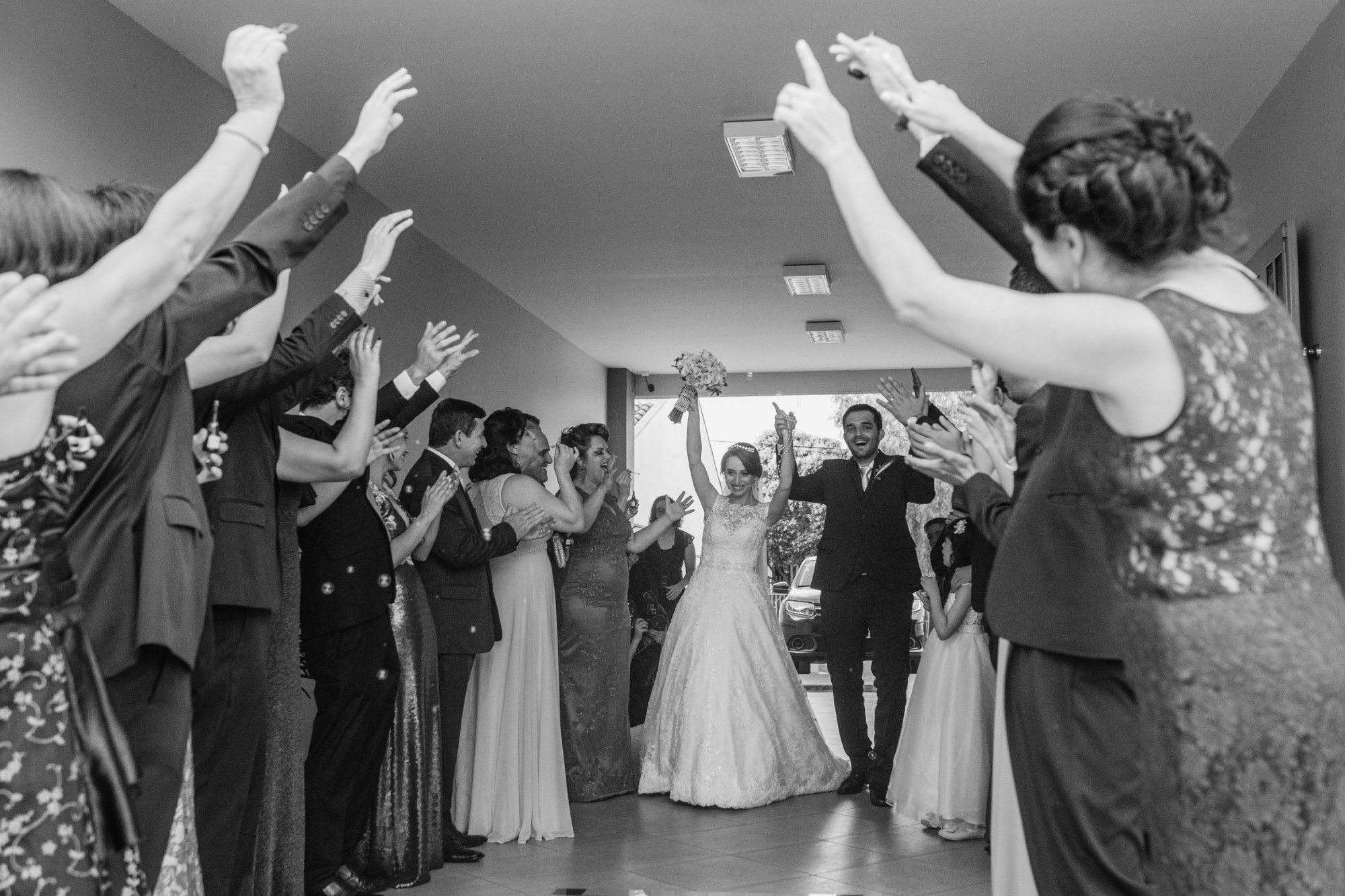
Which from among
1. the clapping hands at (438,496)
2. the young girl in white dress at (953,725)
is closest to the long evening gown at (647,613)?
the young girl in white dress at (953,725)

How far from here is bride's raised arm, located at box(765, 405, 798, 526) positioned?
237 inches

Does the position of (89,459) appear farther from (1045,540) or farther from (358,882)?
(358,882)

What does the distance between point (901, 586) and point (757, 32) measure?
9.44ft

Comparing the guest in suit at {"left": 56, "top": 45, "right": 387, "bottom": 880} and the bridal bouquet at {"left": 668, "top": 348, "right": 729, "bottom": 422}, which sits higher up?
the bridal bouquet at {"left": 668, "top": 348, "right": 729, "bottom": 422}

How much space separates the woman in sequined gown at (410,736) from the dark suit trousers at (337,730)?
0.21 metres

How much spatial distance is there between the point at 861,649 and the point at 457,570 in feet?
7.59

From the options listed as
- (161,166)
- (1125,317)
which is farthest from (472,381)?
(1125,317)

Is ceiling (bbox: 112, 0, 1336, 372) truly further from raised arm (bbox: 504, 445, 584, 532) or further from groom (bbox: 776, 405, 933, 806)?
groom (bbox: 776, 405, 933, 806)

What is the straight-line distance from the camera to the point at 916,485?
6301 millimetres

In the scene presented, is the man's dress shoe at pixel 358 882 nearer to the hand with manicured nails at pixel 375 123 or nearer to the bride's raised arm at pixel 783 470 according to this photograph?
the hand with manicured nails at pixel 375 123

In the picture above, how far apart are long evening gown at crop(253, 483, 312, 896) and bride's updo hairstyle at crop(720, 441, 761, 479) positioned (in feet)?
10.1

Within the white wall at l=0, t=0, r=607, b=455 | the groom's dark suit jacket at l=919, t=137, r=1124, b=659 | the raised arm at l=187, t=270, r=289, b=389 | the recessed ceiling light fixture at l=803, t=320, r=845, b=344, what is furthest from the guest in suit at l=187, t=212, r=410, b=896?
the recessed ceiling light fixture at l=803, t=320, r=845, b=344

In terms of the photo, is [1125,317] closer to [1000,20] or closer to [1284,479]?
[1284,479]

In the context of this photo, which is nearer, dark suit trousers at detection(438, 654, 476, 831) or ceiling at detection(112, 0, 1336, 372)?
ceiling at detection(112, 0, 1336, 372)
